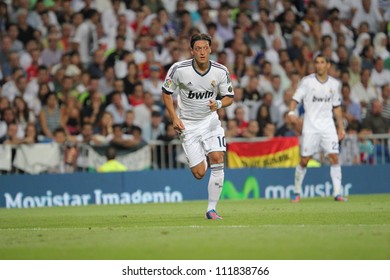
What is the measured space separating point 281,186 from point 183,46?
14.6 ft

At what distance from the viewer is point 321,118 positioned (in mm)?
19594

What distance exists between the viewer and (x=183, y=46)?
2470cm

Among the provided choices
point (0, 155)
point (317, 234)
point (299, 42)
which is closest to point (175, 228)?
point (317, 234)

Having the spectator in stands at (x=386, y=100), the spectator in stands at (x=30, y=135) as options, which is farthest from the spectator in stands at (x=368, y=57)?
the spectator in stands at (x=30, y=135)

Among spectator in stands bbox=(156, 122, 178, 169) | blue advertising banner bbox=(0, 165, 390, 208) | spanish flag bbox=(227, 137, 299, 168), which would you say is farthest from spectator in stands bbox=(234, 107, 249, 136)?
spectator in stands bbox=(156, 122, 178, 169)

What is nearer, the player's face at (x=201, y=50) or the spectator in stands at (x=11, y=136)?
the player's face at (x=201, y=50)

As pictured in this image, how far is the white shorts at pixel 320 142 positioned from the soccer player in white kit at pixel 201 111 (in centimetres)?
527

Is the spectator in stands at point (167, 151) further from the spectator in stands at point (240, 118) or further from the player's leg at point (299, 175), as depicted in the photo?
the player's leg at point (299, 175)

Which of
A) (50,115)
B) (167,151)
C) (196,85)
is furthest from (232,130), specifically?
(196,85)

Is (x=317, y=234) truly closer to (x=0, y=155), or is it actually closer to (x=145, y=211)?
(x=145, y=211)

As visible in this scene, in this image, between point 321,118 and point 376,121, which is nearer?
point 321,118

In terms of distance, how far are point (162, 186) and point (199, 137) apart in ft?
25.7

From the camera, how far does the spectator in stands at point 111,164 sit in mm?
22312

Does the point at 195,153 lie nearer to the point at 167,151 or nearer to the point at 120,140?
the point at 120,140
